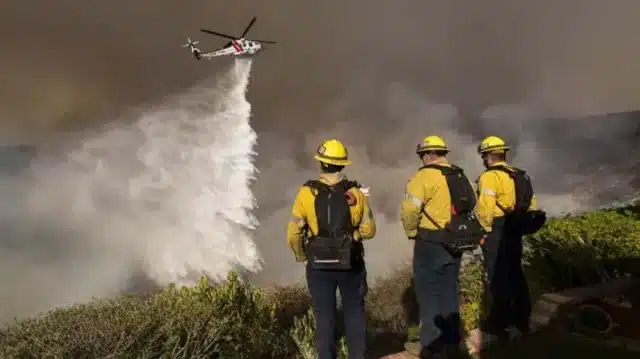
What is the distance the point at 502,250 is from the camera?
6.56 meters

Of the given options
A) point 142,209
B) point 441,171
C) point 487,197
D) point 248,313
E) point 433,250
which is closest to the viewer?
point 441,171

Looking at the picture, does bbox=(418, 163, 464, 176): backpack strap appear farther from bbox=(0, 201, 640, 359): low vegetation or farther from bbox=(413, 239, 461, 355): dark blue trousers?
bbox=(0, 201, 640, 359): low vegetation

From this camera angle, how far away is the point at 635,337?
20.0 feet

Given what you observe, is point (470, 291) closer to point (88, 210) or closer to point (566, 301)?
point (566, 301)

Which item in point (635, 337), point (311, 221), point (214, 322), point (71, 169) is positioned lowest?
point (635, 337)

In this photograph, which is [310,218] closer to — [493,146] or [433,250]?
[433,250]

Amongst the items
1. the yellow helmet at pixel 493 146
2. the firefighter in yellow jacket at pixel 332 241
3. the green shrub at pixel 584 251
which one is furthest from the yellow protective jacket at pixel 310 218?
the green shrub at pixel 584 251

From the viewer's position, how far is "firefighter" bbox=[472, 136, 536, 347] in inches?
252

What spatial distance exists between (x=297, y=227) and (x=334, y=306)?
2.37 ft

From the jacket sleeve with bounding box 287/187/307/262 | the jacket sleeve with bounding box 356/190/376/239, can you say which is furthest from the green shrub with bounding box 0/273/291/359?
the jacket sleeve with bounding box 356/190/376/239

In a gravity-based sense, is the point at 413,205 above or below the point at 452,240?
above

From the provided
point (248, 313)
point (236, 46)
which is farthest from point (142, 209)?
point (248, 313)

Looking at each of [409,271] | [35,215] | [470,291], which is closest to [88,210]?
[35,215]

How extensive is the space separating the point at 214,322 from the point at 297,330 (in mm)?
776
